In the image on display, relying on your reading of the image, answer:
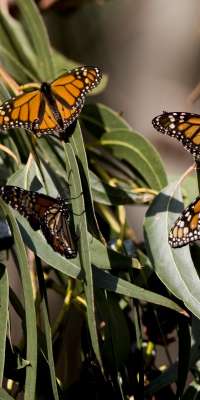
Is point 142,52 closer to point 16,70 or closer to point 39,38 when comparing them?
point 39,38

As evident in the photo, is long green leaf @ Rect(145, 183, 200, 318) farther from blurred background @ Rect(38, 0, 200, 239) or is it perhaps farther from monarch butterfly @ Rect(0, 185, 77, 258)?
blurred background @ Rect(38, 0, 200, 239)

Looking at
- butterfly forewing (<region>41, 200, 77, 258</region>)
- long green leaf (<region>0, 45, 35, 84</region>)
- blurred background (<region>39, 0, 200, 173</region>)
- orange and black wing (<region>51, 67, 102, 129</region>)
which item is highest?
orange and black wing (<region>51, 67, 102, 129</region>)

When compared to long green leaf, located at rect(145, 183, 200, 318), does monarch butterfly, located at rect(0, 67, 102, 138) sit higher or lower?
higher

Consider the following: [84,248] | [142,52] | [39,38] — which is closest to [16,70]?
[39,38]

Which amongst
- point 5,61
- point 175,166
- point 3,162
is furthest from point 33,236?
point 175,166

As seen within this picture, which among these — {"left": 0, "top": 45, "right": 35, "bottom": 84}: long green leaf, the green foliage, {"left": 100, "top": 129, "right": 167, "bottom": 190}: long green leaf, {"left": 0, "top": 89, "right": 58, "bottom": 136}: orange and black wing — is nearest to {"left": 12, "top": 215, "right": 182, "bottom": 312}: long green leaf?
the green foliage

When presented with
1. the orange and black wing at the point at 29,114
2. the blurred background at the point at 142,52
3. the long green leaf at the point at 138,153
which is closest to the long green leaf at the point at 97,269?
the orange and black wing at the point at 29,114

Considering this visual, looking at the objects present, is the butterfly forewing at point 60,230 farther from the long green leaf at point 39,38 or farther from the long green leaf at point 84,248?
A: the long green leaf at point 39,38

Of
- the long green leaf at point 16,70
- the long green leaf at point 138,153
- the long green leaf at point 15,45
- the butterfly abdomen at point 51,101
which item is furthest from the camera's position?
the long green leaf at point 15,45
